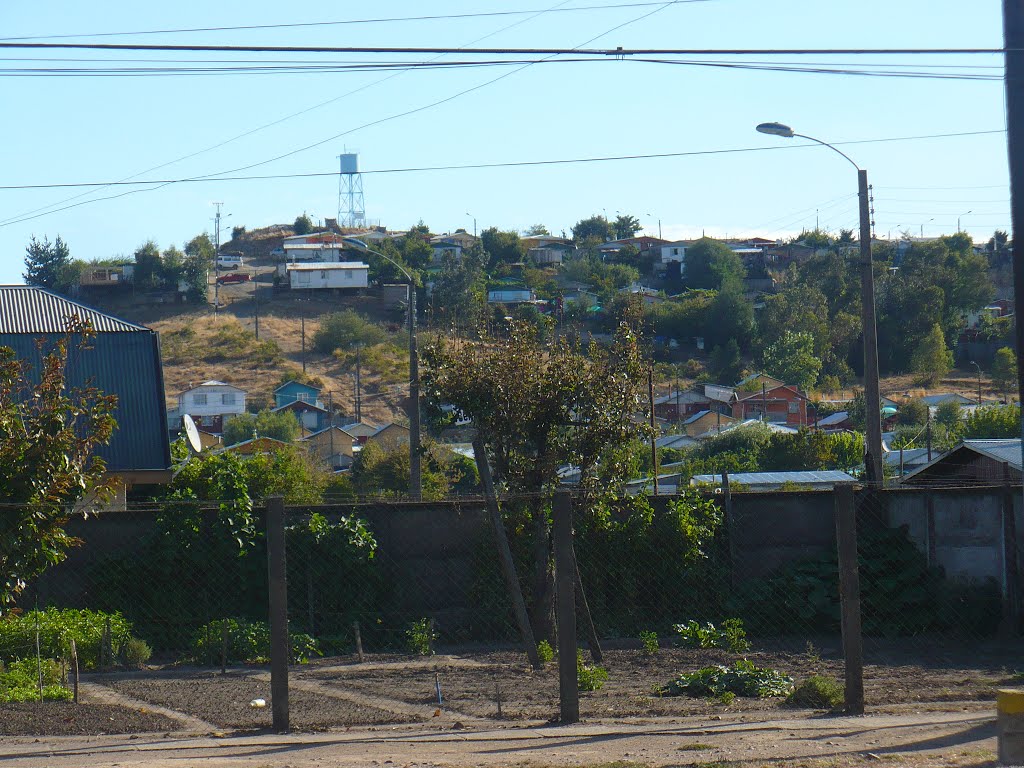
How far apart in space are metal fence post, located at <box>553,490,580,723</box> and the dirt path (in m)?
0.20

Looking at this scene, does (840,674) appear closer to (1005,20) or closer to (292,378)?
(1005,20)

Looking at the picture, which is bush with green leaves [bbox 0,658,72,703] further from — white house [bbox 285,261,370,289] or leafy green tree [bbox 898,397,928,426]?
white house [bbox 285,261,370,289]

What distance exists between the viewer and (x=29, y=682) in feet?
31.7

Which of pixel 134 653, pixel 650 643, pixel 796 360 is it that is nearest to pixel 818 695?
pixel 650 643

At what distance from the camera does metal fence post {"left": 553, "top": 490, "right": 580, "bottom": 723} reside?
7.31 meters

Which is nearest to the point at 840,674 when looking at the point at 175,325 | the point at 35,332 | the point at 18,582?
the point at 18,582

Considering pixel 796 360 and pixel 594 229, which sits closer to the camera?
pixel 796 360

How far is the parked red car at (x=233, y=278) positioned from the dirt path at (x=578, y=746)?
101 m

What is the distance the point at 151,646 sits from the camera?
1238 centimetres

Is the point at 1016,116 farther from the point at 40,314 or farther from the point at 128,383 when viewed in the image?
the point at 40,314

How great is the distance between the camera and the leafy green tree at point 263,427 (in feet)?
210

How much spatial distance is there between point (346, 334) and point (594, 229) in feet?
232

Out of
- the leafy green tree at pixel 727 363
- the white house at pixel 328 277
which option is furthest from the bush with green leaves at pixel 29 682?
the white house at pixel 328 277

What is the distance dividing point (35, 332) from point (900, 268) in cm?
8178
